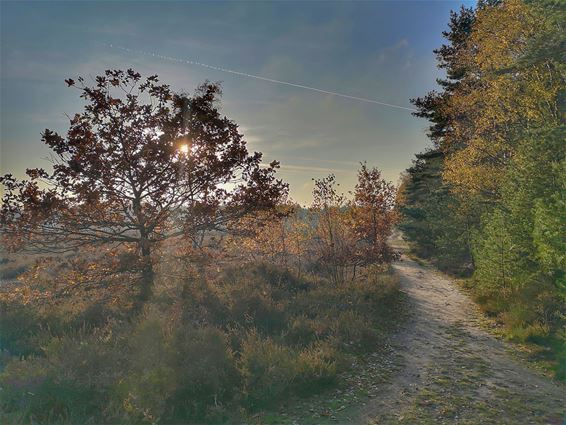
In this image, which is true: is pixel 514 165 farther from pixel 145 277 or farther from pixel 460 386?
pixel 145 277

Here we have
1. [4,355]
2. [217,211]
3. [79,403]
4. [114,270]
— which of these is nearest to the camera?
[79,403]

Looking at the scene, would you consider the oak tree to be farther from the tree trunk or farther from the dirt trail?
the dirt trail

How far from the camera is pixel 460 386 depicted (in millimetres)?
6902

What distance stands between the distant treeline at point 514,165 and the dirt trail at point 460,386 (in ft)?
3.50

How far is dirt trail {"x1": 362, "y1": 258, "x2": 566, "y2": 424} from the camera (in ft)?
19.2

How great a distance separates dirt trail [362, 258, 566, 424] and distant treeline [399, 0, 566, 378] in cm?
107

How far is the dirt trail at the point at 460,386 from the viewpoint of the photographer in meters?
5.84

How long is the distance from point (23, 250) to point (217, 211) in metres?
5.15

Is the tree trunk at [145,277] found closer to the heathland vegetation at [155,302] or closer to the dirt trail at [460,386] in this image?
the heathland vegetation at [155,302]

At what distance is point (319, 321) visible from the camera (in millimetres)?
9891

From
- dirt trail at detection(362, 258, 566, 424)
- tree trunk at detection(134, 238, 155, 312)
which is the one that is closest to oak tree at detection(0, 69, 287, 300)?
tree trunk at detection(134, 238, 155, 312)

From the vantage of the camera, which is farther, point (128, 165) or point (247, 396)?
point (128, 165)

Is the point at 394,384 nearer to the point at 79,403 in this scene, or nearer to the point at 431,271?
the point at 79,403

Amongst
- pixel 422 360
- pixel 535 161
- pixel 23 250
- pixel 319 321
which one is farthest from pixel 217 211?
pixel 535 161
